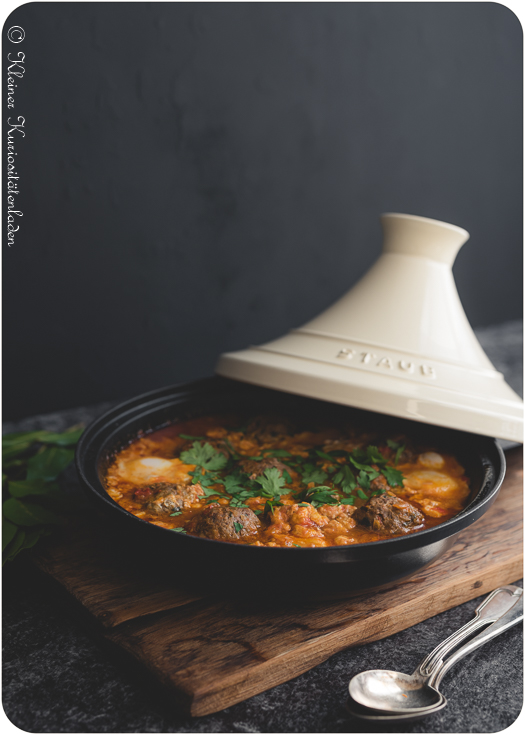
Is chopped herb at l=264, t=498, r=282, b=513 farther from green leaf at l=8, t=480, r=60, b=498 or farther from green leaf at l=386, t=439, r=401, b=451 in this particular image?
green leaf at l=8, t=480, r=60, b=498

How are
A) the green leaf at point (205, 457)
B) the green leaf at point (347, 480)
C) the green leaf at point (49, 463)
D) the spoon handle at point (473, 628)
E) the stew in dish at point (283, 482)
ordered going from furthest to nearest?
the green leaf at point (49, 463) < the green leaf at point (205, 457) < the green leaf at point (347, 480) < the stew in dish at point (283, 482) < the spoon handle at point (473, 628)

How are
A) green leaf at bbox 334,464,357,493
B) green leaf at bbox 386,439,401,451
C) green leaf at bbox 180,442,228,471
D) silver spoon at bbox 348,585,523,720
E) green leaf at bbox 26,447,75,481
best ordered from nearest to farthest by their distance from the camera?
silver spoon at bbox 348,585,523,720 < green leaf at bbox 334,464,357,493 < green leaf at bbox 180,442,228,471 < green leaf at bbox 386,439,401,451 < green leaf at bbox 26,447,75,481

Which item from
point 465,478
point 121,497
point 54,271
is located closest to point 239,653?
point 121,497

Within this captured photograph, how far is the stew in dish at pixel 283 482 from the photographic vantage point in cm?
151

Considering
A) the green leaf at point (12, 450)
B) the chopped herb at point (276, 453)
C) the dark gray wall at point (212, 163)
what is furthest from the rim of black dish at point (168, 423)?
the dark gray wall at point (212, 163)

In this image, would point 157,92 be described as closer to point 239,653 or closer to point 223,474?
point 223,474

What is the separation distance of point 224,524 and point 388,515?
42cm

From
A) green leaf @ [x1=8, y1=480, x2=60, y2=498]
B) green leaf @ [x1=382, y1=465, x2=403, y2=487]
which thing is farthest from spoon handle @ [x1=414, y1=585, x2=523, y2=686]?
green leaf @ [x1=8, y1=480, x2=60, y2=498]

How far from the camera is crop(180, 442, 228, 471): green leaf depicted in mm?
1858

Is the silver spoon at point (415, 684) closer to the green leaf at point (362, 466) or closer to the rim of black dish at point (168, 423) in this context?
the rim of black dish at point (168, 423)

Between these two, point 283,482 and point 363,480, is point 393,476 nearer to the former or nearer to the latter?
point 363,480

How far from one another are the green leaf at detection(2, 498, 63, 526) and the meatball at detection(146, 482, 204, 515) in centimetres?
31

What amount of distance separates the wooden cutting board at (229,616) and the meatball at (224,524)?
177mm

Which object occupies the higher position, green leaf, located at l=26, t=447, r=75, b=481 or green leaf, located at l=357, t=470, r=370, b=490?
green leaf, located at l=357, t=470, r=370, b=490
